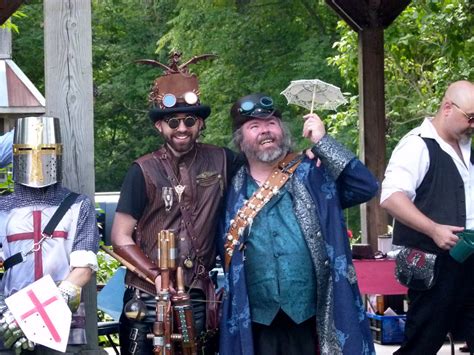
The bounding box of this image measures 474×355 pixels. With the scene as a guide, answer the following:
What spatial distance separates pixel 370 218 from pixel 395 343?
131cm

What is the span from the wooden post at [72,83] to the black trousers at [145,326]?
0.43 m

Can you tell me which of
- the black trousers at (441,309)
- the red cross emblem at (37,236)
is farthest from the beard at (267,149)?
the black trousers at (441,309)

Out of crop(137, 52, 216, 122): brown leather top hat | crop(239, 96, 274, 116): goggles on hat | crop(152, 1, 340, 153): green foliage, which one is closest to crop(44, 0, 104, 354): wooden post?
crop(137, 52, 216, 122): brown leather top hat

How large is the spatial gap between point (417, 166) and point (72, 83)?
178 cm

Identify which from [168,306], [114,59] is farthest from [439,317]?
[114,59]

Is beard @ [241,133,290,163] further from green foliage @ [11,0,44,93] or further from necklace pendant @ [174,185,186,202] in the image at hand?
green foliage @ [11,0,44,93]

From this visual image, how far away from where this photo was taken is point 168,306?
504 cm

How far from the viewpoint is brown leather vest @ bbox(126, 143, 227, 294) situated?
5.24 m

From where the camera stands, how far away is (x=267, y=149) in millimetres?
5156

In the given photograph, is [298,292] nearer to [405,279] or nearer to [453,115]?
[405,279]

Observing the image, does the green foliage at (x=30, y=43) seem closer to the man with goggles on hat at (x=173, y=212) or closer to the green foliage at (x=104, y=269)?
the green foliage at (x=104, y=269)

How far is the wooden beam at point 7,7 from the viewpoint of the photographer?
6.62 m

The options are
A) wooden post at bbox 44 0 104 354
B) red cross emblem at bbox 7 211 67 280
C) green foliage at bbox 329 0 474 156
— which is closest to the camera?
red cross emblem at bbox 7 211 67 280

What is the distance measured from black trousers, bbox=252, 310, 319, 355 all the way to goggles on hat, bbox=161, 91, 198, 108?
3.58 ft
